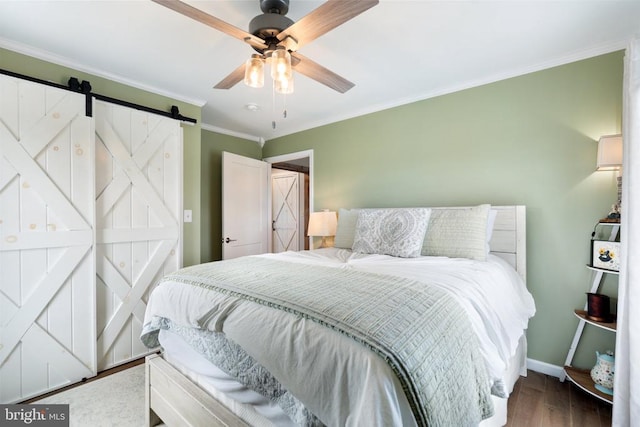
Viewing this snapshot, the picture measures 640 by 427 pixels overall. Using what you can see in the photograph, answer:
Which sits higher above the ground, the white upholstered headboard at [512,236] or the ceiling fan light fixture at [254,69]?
the ceiling fan light fixture at [254,69]

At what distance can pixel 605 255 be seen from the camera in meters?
→ 1.85

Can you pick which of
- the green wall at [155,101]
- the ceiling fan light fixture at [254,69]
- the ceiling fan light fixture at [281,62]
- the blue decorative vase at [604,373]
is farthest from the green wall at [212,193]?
the blue decorative vase at [604,373]

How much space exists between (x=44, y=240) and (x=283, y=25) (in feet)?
7.13

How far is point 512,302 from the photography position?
1.69 metres

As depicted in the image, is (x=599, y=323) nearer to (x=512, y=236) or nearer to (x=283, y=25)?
(x=512, y=236)

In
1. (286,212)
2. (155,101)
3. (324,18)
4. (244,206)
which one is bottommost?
(286,212)

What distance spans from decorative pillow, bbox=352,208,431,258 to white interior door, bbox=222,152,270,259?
1811 millimetres

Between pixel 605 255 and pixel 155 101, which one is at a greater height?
pixel 155 101

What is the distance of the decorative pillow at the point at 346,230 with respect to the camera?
269 centimetres

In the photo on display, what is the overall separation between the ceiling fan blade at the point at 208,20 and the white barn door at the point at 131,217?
5.17 ft

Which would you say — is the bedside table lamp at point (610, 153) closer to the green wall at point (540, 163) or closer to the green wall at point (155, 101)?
the green wall at point (540, 163)

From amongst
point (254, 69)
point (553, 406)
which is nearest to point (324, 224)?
point (254, 69)

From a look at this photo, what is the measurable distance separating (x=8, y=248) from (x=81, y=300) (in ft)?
1.87

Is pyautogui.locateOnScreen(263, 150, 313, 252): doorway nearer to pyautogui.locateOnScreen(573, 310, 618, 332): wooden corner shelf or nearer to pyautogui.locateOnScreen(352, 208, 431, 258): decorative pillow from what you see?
pyautogui.locateOnScreen(352, 208, 431, 258): decorative pillow
